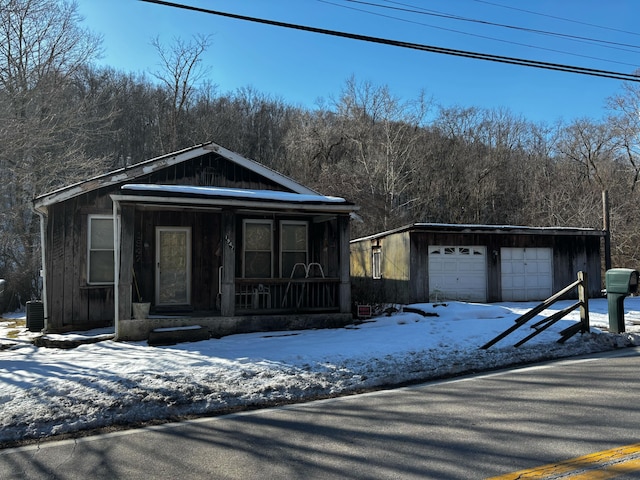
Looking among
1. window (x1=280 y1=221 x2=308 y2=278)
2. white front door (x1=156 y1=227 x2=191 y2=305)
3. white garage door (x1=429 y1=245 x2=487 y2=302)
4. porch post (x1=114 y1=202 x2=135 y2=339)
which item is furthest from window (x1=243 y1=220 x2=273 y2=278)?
white garage door (x1=429 y1=245 x2=487 y2=302)

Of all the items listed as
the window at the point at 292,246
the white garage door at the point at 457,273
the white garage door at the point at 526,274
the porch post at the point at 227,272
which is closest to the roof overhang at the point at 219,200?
the porch post at the point at 227,272

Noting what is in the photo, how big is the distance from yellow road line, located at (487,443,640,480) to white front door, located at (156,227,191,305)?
32.7ft

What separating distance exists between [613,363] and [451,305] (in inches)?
240

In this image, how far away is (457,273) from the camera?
16828 mm

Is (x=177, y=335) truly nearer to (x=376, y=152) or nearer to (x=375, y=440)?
(x=375, y=440)

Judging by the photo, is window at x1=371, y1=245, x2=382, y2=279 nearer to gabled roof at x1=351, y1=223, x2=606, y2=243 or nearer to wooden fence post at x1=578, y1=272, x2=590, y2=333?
gabled roof at x1=351, y1=223, x2=606, y2=243

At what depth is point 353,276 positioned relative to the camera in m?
21.7

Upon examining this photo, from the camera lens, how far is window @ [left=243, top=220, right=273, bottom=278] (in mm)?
12959

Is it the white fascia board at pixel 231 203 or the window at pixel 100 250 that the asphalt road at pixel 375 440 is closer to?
the white fascia board at pixel 231 203

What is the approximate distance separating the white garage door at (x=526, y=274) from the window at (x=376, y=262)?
4324 millimetres

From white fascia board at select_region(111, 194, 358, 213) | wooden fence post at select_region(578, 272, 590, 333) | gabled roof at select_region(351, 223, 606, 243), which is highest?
white fascia board at select_region(111, 194, 358, 213)

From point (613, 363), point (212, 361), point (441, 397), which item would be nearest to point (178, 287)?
point (212, 361)

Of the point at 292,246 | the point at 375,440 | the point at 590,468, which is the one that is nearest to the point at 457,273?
the point at 292,246

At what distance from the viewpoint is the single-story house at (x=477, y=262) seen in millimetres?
16438
